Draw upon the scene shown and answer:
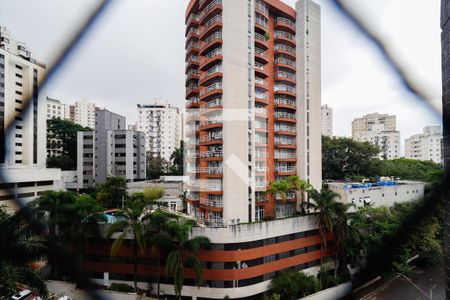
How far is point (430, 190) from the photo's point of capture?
51cm

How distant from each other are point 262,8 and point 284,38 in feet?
3.83

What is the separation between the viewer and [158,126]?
21.7 meters

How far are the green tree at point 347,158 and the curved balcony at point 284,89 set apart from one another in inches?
234

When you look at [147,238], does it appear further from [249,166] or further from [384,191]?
[384,191]

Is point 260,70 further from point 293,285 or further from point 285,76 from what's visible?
point 293,285

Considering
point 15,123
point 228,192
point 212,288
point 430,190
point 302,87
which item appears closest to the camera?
point 430,190

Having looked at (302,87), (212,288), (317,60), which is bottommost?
(212,288)

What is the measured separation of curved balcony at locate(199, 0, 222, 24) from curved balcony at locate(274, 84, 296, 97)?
2.84 meters

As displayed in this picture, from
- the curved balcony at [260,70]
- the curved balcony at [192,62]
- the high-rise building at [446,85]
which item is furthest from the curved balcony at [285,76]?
the high-rise building at [446,85]

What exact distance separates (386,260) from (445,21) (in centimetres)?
54

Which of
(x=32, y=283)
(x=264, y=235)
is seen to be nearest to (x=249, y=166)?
(x=264, y=235)

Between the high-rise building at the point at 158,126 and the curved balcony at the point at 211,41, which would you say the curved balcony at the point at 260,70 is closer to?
the curved balcony at the point at 211,41

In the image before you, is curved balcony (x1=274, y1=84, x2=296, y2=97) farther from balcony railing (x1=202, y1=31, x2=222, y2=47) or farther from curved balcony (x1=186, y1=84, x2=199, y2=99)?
curved balcony (x1=186, y1=84, x2=199, y2=99)

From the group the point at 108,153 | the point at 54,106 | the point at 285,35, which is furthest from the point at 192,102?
the point at 108,153
